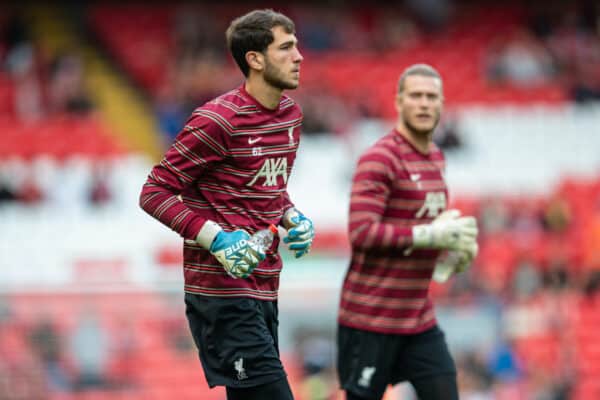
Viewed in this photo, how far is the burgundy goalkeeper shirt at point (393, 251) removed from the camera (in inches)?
210

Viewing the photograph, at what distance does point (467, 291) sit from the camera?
1168 cm

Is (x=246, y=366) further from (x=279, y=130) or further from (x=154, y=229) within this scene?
(x=154, y=229)

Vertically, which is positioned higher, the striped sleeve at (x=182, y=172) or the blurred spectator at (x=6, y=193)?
the striped sleeve at (x=182, y=172)

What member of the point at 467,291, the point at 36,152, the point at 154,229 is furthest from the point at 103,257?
the point at 467,291

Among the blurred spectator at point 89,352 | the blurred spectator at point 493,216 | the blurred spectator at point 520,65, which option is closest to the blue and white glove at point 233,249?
the blurred spectator at point 89,352

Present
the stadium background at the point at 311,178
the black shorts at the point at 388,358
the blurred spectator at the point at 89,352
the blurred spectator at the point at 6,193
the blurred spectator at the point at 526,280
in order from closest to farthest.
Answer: the black shorts at the point at 388,358, the blurred spectator at the point at 89,352, the stadium background at the point at 311,178, the blurred spectator at the point at 526,280, the blurred spectator at the point at 6,193

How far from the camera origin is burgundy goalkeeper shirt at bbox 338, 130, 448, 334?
5.34 metres

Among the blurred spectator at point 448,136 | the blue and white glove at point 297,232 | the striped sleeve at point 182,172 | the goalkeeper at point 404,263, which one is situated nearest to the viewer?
the striped sleeve at point 182,172

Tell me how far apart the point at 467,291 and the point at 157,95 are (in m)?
7.52

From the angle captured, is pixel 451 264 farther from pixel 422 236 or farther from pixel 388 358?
pixel 388 358

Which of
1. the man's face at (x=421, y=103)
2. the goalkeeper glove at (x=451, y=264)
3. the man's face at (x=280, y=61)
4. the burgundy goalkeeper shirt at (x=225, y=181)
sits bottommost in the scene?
the goalkeeper glove at (x=451, y=264)

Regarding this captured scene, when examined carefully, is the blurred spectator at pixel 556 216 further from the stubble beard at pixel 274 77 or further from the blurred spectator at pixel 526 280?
the stubble beard at pixel 274 77

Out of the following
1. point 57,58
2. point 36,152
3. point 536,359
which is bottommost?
point 536,359

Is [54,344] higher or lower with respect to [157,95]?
lower
